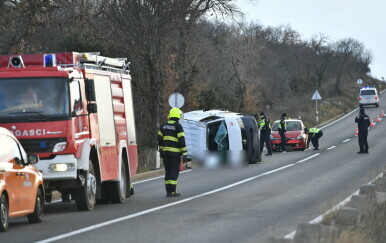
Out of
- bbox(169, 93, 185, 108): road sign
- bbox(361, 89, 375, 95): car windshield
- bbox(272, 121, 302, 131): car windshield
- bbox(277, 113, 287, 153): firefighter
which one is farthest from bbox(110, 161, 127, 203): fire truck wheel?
bbox(361, 89, 375, 95): car windshield

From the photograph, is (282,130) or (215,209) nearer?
(215,209)

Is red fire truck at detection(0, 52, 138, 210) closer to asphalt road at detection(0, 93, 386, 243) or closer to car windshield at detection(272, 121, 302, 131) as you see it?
asphalt road at detection(0, 93, 386, 243)

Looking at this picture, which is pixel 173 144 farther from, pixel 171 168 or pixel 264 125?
pixel 264 125

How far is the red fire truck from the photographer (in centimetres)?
1598

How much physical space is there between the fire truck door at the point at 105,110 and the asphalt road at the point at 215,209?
1.32 meters

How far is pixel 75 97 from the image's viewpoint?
1650 centimetres

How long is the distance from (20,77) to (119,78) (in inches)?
148

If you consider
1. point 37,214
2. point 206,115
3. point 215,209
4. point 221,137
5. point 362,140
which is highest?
point 206,115

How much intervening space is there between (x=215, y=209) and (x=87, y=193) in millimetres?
2324

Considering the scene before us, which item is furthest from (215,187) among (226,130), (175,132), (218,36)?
(218,36)

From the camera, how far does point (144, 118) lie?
42.3 meters

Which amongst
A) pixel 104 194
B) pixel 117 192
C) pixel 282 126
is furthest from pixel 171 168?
pixel 282 126

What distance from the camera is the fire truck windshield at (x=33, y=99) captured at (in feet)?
52.6

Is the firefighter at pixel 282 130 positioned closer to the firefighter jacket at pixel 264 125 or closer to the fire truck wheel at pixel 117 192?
the firefighter jacket at pixel 264 125
